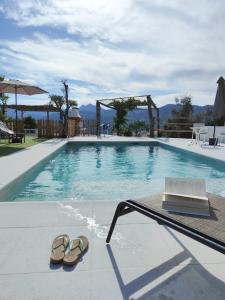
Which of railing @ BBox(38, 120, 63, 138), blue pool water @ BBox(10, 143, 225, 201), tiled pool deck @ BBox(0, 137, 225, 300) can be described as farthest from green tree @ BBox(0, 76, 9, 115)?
tiled pool deck @ BBox(0, 137, 225, 300)

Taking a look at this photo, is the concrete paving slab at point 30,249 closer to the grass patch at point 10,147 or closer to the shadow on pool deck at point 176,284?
the shadow on pool deck at point 176,284

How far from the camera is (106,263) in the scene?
7.17 ft

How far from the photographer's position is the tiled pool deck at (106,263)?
1.86 m

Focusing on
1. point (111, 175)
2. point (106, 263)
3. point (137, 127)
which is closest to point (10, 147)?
point (111, 175)

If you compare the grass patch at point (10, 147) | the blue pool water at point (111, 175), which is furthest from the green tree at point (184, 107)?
the grass patch at point (10, 147)

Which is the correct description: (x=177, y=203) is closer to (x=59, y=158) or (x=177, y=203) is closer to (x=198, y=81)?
(x=59, y=158)

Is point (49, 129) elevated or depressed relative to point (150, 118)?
depressed

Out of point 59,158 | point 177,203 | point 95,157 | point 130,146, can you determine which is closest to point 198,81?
point 130,146

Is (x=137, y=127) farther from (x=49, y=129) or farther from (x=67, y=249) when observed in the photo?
(x=67, y=249)

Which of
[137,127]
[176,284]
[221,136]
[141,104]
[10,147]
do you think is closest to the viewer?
[176,284]

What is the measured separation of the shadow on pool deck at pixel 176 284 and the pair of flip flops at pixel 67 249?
0.94ft

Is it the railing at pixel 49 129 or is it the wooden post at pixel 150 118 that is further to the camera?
the wooden post at pixel 150 118

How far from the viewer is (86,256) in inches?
90.4

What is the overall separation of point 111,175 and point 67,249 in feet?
16.6
